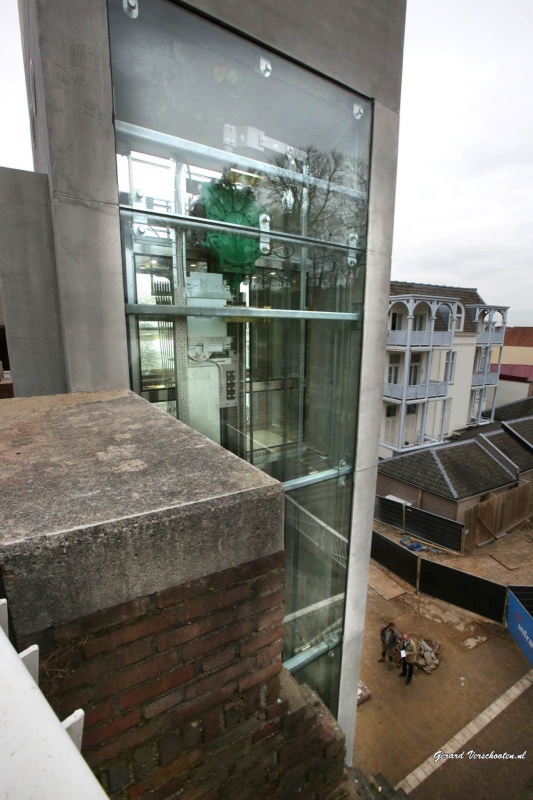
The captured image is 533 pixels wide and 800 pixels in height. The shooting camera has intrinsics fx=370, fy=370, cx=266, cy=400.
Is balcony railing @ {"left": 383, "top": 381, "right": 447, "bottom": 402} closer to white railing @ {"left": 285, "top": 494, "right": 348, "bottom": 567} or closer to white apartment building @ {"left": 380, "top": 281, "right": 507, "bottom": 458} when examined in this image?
white apartment building @ {"left": 380, "top": 281, "right": 507, "bottom": 458}

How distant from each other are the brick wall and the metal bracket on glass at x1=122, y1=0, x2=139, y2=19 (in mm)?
4178

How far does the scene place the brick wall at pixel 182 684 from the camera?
1199 millimetres

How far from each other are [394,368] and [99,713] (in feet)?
62.6

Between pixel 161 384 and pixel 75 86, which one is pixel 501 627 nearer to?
pixel 161 384

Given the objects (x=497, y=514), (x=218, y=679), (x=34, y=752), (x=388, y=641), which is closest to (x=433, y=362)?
(x=497, y=514)

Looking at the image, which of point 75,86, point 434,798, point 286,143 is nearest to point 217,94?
point 286,143

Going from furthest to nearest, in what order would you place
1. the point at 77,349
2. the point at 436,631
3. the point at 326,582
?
the point at 436,631, the point at 326,582, the point at 77,349

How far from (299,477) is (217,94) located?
424 cm

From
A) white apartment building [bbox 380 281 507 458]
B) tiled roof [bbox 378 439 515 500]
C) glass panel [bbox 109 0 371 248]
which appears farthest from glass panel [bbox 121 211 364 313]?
white apartment building [bbox 380 281 507 458]

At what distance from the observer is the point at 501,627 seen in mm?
9625

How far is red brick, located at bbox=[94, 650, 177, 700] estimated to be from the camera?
124cm

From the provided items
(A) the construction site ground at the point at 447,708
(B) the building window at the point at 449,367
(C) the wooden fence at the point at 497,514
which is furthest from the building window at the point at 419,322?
(A) the construction site ground at the point at 447,708

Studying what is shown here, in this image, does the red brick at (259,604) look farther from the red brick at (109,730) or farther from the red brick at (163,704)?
the red brick at (109,730)

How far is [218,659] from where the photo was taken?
57.7 inches
